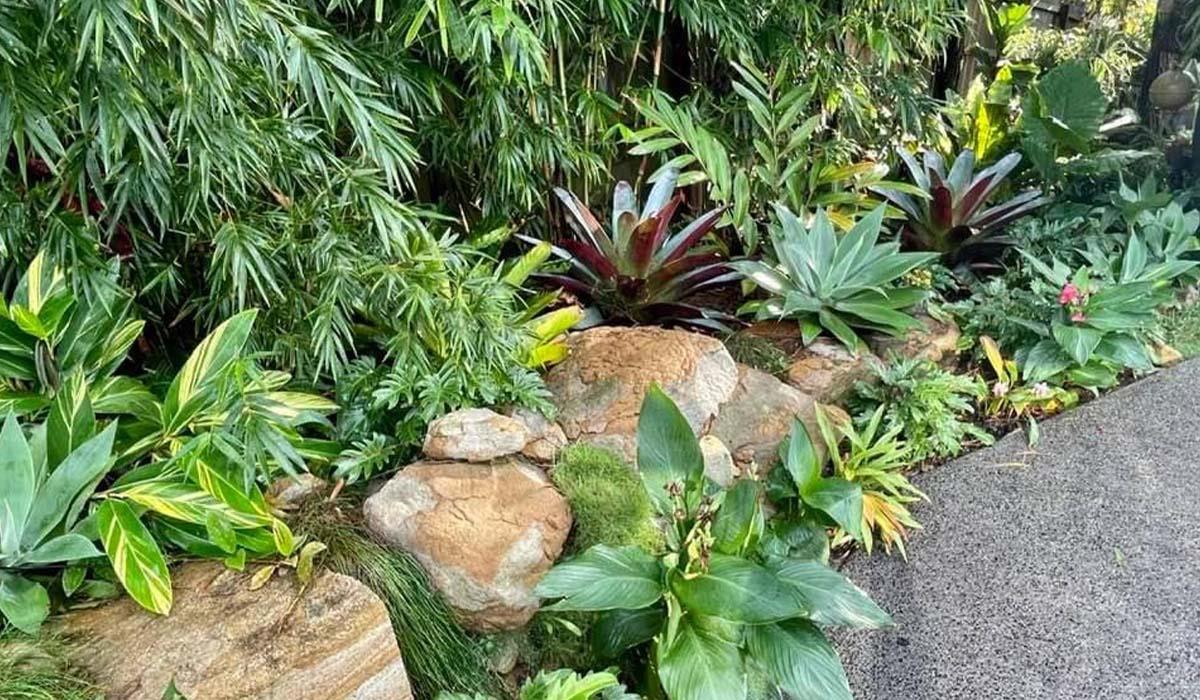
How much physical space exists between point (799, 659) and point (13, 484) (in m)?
1.39

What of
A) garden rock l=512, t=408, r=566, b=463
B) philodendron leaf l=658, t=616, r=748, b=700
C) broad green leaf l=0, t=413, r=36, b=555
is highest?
broad green leaf l=0, t=413, r=36, b=555

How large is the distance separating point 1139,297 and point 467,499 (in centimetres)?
231

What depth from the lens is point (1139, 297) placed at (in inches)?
95.6

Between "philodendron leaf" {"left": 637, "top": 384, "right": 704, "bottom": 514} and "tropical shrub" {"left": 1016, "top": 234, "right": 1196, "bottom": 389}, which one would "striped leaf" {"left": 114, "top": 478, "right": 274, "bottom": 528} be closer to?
"philodendron leaf" {"left": 637, "top": 384, "right": 704, "bottom": 514}

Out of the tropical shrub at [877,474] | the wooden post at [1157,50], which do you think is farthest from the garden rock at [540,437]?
the wooden post at [1157,50]

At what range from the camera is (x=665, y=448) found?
4.99 feet

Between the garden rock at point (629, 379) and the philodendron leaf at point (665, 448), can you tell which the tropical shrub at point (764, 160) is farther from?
the philodendron leaf at point (665, 448)

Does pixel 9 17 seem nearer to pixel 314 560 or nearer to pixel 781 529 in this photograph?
pixel 314 560

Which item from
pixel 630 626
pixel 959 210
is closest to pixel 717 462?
pixel 630 626

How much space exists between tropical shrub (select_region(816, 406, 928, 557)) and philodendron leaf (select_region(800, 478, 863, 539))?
19 centimetres

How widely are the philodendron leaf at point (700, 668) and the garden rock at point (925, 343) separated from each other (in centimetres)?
133

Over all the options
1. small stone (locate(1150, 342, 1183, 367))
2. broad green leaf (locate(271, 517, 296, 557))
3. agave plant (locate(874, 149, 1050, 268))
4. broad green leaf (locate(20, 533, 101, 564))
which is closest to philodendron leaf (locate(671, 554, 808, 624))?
broad green leaf (locate(271, 517, 296, 557))

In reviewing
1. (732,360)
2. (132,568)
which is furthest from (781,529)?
(132,568)

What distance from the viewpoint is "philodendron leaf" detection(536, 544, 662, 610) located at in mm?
1279
